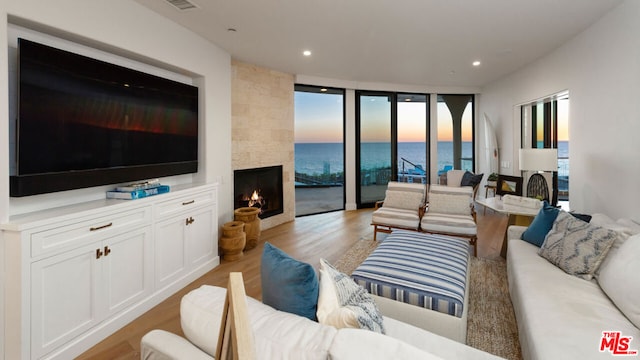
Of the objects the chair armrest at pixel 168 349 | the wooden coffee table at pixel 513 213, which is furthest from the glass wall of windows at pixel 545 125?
the chair armrest at pixel 168 349

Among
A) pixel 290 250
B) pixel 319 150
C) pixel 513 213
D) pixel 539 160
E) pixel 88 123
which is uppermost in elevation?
pixel 319 150

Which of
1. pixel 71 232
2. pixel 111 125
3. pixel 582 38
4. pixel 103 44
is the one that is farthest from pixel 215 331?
pixel 582 38

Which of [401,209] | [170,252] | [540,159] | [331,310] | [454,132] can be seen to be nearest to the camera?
[331,310]

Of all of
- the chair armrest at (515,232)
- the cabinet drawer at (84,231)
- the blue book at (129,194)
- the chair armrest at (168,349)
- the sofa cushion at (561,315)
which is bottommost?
the sofa cushion at (561,315)

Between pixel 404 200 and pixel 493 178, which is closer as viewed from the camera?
pixel 404 200

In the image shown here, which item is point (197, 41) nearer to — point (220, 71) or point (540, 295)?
point (220, 71)

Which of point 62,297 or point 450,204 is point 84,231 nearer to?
point 62,297

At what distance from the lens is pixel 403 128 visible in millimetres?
7352

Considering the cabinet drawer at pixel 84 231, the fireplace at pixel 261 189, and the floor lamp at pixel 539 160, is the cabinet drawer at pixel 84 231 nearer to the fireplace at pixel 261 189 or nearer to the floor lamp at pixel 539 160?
the fireplace at pixel 261 189

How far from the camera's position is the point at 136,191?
8.73 feet

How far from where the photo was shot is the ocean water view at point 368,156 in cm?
708

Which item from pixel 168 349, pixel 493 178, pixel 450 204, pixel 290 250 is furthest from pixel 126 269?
pixel 493 178

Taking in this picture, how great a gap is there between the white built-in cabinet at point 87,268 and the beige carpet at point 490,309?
1.86 m

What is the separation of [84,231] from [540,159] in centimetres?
457
